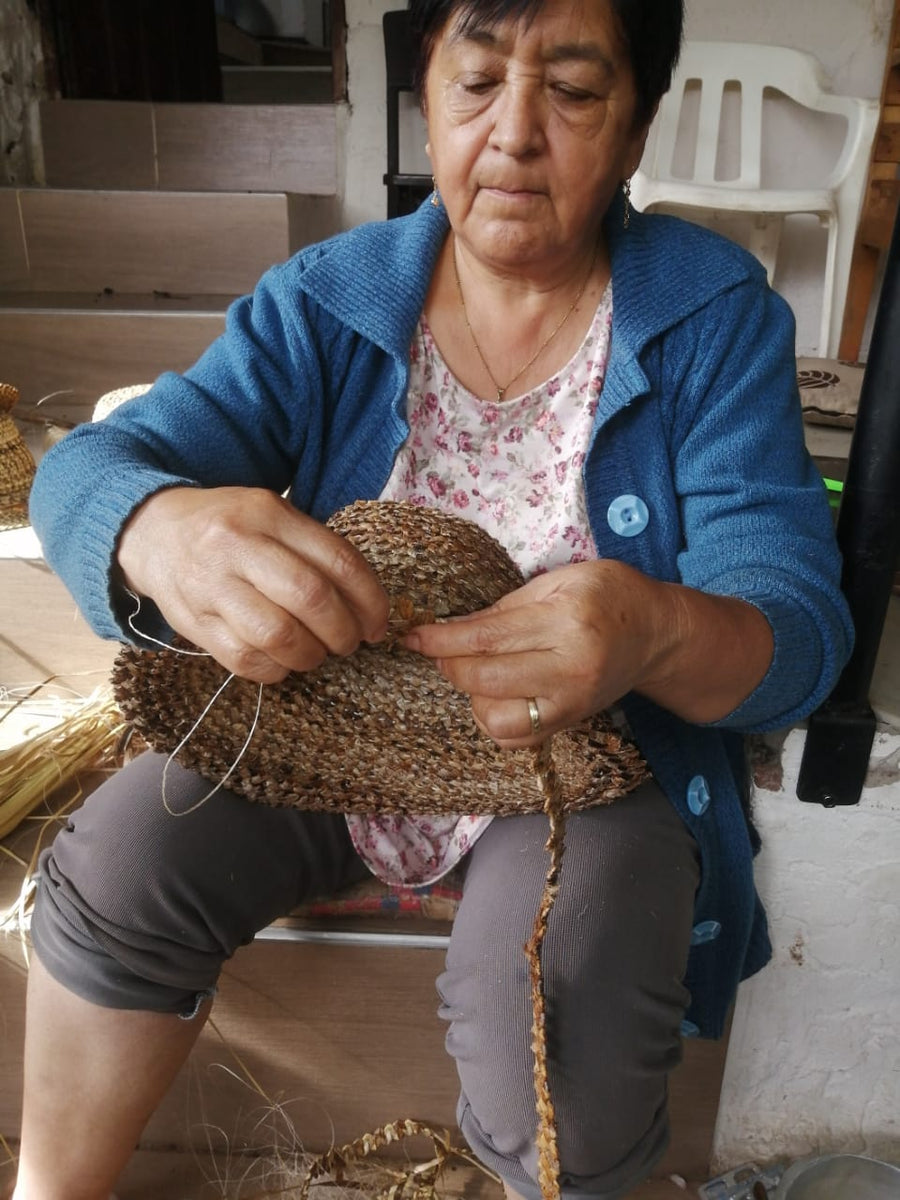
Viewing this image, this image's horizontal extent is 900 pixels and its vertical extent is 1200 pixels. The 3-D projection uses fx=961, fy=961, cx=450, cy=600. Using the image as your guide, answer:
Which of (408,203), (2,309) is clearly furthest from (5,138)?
(408,203)

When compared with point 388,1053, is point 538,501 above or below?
above

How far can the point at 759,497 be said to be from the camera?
0.83 meters

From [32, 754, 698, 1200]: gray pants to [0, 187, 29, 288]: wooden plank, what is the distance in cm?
232

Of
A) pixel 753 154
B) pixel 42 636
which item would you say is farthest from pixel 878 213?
pixel 42 636

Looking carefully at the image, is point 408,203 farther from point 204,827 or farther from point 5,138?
Answer: point 204,827

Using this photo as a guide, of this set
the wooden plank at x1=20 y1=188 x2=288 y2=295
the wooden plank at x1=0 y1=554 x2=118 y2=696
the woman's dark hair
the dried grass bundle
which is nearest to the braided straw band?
the woman's dark hair

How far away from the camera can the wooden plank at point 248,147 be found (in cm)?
305

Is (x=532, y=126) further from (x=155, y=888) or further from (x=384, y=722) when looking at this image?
(x=155, y=888)

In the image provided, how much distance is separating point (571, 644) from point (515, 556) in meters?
0.32

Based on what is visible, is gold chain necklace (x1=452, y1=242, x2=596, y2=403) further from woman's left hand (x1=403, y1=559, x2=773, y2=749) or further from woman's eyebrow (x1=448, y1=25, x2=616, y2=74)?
woman's left hand (x1=403, y1=559, x2=773, y2=749)

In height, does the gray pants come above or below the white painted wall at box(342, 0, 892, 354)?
below

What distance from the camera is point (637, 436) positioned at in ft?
2.93

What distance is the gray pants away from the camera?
0.75m

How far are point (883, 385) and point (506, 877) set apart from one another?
0.55 metres
